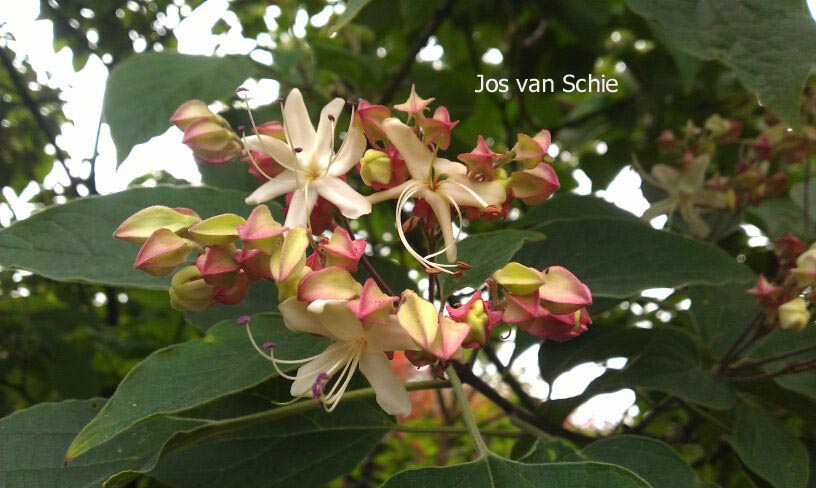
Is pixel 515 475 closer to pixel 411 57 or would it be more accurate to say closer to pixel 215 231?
pixel 215 231

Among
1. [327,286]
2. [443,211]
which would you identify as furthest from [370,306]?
[443,211]

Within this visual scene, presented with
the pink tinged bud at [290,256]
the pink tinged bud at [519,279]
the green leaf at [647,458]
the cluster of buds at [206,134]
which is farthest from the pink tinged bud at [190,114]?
the green leaf at [647,458]

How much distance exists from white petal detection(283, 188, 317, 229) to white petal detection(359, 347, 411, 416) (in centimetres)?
12

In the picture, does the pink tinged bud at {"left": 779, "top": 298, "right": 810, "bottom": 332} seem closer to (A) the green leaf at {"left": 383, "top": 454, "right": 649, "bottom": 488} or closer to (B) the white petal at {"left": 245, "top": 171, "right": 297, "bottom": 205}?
(A) the green leaf at {"left": 383, "top": 454, "right": 649, "bottom": 488}

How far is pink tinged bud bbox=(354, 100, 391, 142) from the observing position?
0.59m

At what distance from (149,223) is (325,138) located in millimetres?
168

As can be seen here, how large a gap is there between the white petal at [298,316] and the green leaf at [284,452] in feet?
0.69

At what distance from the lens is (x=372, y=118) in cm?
59

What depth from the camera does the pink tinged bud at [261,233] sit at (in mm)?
527

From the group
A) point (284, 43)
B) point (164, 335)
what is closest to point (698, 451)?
point (164, 335)

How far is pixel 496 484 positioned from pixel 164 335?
103cm

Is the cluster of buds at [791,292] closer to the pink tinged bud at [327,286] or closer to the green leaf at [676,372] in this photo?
the green leaf at [676,372]

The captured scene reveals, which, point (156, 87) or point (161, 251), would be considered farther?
point (156, 87)

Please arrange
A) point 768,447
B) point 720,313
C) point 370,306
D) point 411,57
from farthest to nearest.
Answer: point 411,57, point 720,313, point 768,447, point 370,306
